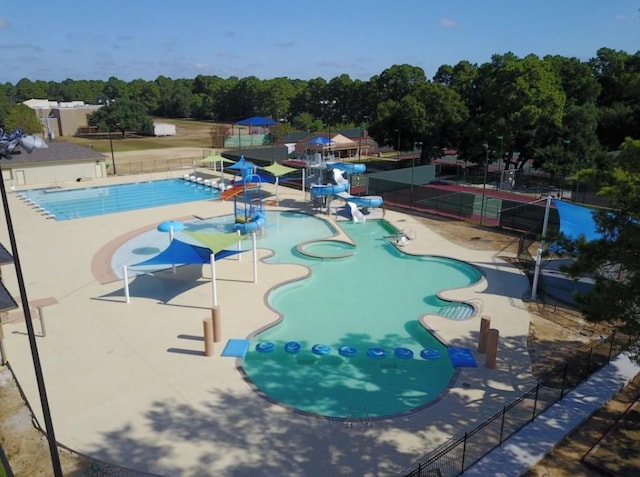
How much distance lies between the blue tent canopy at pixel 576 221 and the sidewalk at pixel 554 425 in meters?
5.87

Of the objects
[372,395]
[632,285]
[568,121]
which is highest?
[568,121]

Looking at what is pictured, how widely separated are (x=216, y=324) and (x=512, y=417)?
8.49 m

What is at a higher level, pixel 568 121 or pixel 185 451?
pixel 568 121

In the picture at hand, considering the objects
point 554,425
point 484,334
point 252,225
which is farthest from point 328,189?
point 554,425

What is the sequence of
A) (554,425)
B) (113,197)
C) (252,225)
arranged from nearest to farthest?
1. (554,425)
2. (252,225)
3. (113,197)

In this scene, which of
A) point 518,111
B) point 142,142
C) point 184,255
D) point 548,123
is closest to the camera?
point 184,255

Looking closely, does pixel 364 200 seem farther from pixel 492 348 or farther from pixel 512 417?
pixel 512 417

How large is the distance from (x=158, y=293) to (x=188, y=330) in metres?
3.67

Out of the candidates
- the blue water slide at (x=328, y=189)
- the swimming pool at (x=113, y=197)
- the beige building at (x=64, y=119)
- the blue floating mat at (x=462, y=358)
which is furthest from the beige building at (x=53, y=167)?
the beige building at (x=64, y=119)

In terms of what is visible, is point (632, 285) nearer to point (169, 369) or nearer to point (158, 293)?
point (169, 369)

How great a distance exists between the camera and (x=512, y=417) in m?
11.7

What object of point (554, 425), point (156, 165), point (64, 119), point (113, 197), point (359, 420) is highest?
point (64, 119)

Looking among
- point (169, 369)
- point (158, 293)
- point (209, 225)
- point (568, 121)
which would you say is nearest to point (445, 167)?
point (568, 121)

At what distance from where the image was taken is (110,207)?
112 ft
